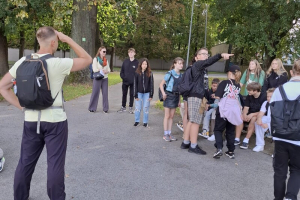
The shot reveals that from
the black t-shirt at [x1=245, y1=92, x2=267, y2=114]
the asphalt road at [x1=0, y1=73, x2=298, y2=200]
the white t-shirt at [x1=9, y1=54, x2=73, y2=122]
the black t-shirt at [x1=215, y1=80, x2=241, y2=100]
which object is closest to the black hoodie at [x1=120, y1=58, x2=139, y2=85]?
the asphalt road at [x1=0, y1=73, x2=298, y2=200]

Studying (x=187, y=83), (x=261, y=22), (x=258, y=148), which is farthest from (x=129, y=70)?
(x=261, y=22)

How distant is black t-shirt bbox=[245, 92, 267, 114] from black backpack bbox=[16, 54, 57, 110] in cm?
486

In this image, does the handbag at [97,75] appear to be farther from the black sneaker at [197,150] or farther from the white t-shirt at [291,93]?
the white t-shirt at [291,93]

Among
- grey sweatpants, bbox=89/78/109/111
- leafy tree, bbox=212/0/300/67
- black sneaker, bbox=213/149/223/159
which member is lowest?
black sneaker, bbox=213/149/223/159

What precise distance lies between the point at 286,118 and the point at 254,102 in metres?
3.32

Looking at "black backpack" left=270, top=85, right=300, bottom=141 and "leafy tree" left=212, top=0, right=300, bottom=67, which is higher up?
"leafy tree" left=212, top=0, right=300, bottom=67

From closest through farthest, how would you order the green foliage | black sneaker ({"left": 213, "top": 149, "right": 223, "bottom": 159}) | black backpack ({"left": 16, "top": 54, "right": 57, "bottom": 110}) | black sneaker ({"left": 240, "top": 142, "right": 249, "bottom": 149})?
1. black backpack ({"left": 16, "top": 54, "right": 57, "bottom": 110})
2. black sneaker ({"left": 213, "top": 149, "right": 223, "bottom": 159})
3. black sneaker ({"left": 240, "top": 142, "right": 249, "bottom": 149})
4. the green foliage

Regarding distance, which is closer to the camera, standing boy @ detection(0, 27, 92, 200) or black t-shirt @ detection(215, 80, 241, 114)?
standing boy @ detection(0, 27, 92, 200)

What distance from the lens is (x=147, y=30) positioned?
131 ft

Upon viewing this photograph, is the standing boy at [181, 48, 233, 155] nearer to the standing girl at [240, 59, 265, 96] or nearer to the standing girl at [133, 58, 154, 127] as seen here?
the standing girl at [133, 58, 154, 127]

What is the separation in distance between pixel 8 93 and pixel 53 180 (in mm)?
1035

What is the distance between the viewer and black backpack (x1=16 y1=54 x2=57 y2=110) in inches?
107

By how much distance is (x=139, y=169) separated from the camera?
4.68 metres

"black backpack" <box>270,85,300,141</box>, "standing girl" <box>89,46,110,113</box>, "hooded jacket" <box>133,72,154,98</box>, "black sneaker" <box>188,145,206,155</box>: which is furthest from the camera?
"standing girl" <box>89,46,110,113</box>
